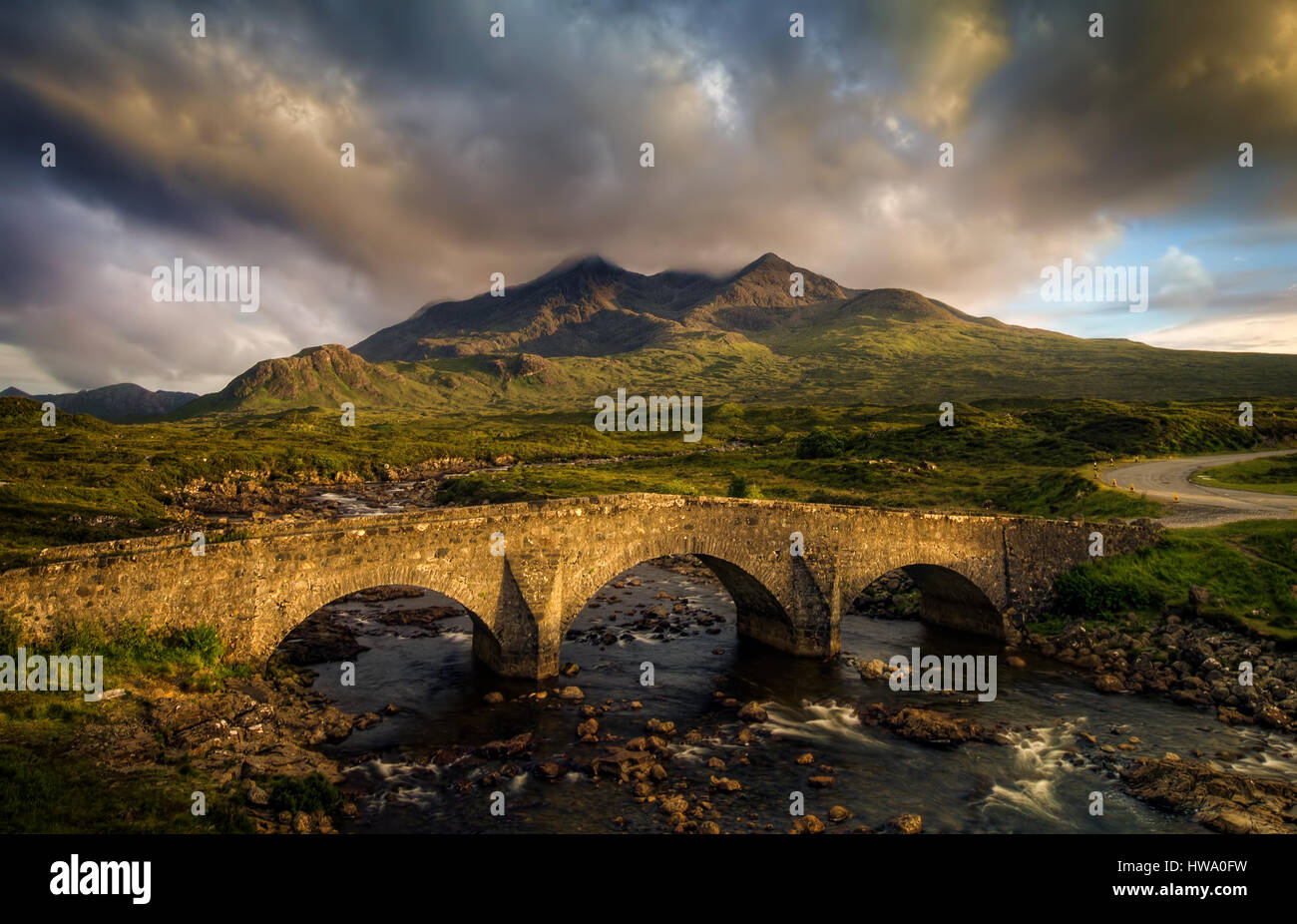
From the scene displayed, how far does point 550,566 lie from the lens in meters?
23.9

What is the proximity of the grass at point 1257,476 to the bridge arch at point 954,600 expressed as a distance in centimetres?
2562

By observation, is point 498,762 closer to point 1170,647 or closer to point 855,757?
point 855,757

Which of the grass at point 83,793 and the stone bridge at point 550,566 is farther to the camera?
the stone bridge at point 550,566

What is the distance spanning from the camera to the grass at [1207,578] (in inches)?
1111

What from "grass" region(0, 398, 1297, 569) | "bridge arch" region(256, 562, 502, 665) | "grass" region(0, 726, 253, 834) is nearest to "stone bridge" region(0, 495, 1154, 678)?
"bridge arch" region(256, 562, 502, 665)

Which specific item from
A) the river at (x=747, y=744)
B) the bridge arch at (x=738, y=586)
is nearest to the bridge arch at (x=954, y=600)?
the river at (x=747, y=744)

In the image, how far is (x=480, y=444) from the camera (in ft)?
431

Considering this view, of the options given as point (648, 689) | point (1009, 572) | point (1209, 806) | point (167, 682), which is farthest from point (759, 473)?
point (167, 682)

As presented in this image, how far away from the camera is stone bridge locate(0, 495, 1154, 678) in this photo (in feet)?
56.7

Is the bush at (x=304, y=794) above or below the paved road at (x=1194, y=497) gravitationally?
below

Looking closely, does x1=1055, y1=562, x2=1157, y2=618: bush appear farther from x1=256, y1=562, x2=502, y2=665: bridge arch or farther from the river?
x1=256, y1=562, x2=502, y2=665: bridge arch

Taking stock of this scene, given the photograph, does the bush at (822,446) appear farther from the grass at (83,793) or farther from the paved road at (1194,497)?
the grass at (83,793)

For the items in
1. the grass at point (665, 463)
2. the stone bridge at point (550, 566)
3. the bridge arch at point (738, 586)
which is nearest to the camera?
the stone bridge at point (550, 566)

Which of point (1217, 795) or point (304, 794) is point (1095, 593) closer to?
point (1217, 795)
